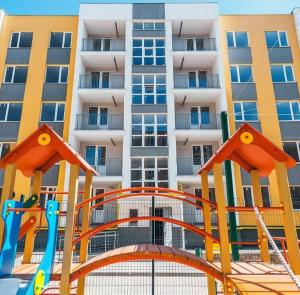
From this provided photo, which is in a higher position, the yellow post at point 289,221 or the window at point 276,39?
the window at point 276,39

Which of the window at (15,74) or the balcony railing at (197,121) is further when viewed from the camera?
the window at (15,74)

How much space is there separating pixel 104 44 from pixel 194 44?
830 cm

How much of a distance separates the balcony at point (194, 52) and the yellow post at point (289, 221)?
64.7ft

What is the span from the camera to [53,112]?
22344 mm

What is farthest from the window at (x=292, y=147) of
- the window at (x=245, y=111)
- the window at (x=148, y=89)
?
the window at (x=148, y=89)

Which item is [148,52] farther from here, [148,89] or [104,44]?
[104,44]

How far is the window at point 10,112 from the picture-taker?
22062mm

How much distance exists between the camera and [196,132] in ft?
68.6

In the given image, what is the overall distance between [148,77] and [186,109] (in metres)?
4.27

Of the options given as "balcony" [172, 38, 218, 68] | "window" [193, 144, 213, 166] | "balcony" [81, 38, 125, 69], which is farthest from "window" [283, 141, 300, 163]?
"balcony" [81, 38, 125, 69]

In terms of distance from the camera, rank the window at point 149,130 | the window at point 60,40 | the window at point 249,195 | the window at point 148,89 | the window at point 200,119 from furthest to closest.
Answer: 1. the window at point 60,40
2. the window at point 200,119
3. the window at point 148,89
4. the window at point 149,130
5. the window at point 249,195

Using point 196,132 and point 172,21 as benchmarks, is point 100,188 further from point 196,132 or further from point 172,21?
point 172,21

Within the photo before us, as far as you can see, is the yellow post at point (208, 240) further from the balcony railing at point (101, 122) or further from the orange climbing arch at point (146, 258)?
the balcony railing at point (101, 122)

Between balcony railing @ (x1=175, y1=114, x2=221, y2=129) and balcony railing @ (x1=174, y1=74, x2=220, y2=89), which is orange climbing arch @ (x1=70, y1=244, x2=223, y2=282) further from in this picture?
balcony railing @ (x1=174, y1=74, x2=220, y2=89)
